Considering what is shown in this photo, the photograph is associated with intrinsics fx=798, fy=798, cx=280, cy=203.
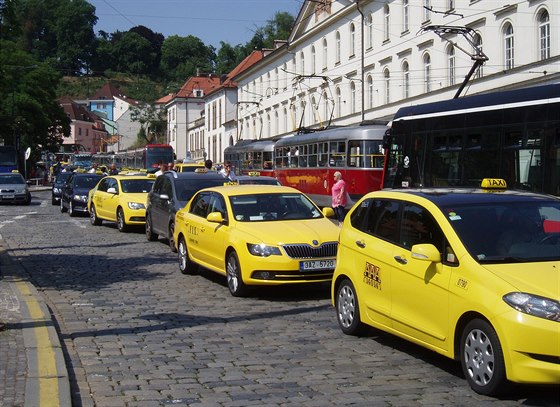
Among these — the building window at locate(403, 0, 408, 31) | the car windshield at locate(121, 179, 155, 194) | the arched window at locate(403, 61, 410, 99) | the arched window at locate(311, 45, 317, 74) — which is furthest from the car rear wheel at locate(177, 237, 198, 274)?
the arched window at locate(311, 45, 317, 74)

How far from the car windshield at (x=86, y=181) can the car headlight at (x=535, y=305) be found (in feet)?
82.3

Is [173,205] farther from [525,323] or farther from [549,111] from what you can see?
[525,323]

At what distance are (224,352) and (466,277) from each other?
2672 millimetres

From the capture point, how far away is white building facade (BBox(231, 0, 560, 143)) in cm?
3250

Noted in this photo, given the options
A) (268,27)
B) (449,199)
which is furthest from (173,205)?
(268,27)

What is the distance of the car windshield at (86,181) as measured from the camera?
29453mm

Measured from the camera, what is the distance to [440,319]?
6.64 metres

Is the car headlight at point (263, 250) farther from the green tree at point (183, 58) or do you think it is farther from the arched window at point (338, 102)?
the green tree at point (183, 58)

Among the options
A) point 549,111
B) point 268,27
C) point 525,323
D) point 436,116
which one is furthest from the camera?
point 268,27

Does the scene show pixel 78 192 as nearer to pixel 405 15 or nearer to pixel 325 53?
pixel 405 15

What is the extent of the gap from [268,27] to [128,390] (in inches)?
4137

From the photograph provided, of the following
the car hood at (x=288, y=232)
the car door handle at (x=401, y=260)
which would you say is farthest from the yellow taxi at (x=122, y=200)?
the car door handle at (x=401, y=260)

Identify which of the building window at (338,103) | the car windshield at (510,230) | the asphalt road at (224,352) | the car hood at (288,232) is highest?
the building window at (338,103)

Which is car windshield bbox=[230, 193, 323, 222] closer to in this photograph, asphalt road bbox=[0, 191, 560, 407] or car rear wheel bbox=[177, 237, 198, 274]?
asphalt road bbox=[0, 191, 560, 407]
